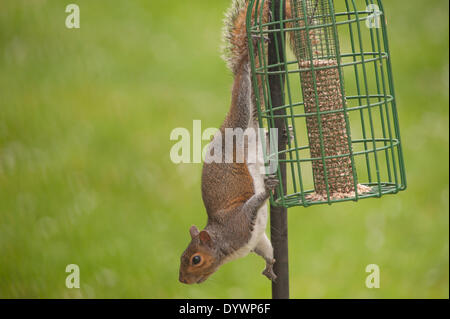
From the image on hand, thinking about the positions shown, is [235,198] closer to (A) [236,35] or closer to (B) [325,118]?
(B) [325,118]

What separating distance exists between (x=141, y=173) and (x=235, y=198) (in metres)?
2.03

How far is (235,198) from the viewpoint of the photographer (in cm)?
275

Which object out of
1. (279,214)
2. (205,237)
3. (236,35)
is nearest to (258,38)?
(236,35)

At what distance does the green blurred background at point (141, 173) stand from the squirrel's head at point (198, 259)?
3.82 ft

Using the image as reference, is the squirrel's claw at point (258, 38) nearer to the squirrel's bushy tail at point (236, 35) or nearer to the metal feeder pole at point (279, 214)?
the metal feeder pole at point (279, 214)

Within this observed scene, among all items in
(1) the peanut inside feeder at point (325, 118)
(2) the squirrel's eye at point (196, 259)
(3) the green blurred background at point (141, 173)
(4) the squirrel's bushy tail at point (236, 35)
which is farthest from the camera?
(3) the green blurred background at point (141, 173)

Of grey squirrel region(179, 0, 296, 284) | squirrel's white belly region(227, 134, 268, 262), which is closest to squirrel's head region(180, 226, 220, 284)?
grey squirrel region(179, 0, 296, 284)

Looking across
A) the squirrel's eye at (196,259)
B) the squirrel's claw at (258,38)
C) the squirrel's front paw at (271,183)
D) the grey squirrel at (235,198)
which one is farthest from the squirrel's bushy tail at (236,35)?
the squirrel's eye at (196,259)

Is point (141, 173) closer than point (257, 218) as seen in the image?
No

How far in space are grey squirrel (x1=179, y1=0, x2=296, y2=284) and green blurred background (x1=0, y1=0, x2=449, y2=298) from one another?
0.79 meters

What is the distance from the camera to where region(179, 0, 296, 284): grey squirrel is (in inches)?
102

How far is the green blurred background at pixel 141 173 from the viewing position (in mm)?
4047

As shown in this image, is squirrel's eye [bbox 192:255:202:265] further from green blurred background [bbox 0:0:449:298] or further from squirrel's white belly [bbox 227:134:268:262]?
green blurred background [bbox 0:0:449:298]

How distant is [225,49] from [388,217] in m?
2.34
